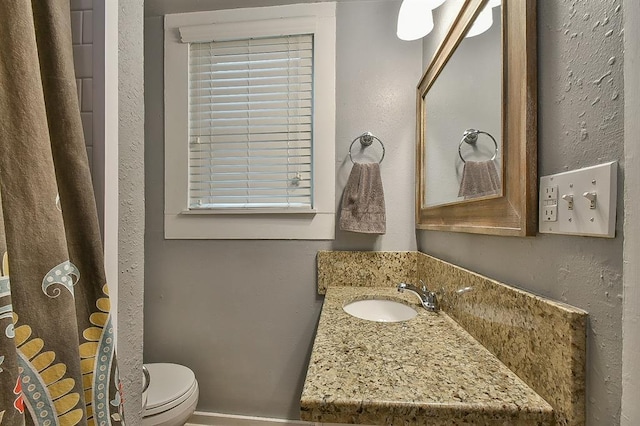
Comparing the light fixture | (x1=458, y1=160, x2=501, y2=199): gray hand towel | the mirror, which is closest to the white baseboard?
the mirror

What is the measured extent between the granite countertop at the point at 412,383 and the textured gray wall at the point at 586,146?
0.13 m

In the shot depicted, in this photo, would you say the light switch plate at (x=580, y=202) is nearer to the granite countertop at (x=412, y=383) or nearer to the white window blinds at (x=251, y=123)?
the granite countertop at (x=412, y=383)

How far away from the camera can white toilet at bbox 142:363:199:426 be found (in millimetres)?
1084

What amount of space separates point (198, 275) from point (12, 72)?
4.09 ft

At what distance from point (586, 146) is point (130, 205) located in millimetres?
956

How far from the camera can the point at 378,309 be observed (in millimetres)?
1208

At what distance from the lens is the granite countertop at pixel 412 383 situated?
0.49m

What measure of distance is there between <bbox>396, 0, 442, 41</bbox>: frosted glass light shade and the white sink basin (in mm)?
1157

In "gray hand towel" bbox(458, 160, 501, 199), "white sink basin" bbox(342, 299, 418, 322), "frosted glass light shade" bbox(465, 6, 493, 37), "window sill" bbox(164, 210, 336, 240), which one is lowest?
"white sink basin" bbox(342, 299, 418, 322)

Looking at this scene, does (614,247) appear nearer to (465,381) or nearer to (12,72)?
(465,381)

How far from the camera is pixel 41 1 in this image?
1.76ft

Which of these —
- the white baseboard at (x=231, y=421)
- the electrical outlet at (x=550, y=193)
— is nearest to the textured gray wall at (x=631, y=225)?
the electrical outlet at (x=550, y=193)

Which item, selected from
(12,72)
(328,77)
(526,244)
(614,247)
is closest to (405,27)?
(328,77)

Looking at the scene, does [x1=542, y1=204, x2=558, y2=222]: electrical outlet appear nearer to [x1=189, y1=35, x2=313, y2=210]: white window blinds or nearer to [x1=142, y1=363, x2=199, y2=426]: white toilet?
[x1=189, y1=35, x2=313, y2=210]: white window blinds
